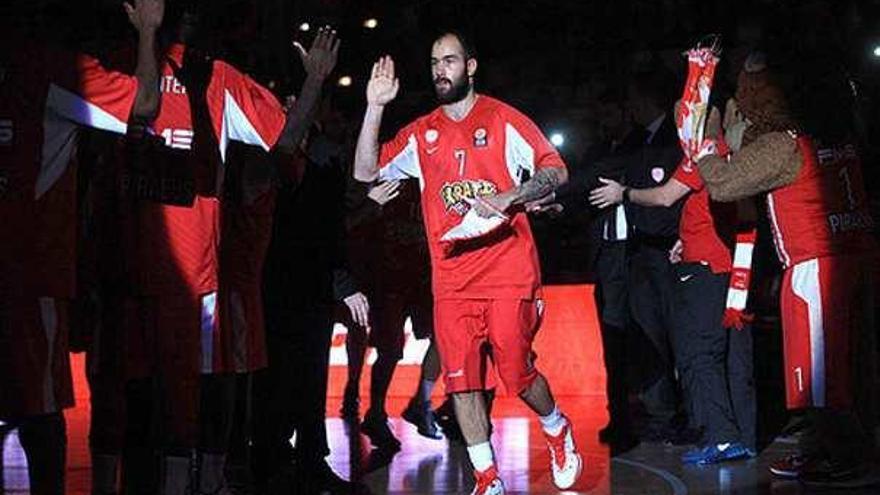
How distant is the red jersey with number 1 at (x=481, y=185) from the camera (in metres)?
6.36

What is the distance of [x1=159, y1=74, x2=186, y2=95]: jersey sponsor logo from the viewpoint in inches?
207

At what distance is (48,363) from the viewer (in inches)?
182

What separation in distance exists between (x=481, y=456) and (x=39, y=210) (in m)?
2.65

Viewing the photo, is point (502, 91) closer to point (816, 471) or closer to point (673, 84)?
point (673, 84)

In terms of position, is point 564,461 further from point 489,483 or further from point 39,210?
point 39,210

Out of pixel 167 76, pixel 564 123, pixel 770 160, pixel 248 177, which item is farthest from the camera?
pixel 564 123

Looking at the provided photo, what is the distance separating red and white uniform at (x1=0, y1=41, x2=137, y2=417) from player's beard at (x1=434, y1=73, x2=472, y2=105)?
7.04 feet

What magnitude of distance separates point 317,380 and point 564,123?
1342cm

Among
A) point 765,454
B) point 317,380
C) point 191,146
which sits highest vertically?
point 191,146

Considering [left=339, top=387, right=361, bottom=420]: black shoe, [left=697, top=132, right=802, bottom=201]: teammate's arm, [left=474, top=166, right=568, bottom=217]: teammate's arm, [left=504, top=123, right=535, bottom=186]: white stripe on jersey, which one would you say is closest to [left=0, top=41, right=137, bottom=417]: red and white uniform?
[left=474, top=166, right=568, bottom=217]: teammate's arm

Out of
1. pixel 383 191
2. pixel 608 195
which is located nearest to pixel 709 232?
pixel 608 195

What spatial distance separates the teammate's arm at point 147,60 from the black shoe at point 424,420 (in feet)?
15.3

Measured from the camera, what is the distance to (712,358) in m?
7.88

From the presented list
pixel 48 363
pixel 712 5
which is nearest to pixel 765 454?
pixel 48 363
